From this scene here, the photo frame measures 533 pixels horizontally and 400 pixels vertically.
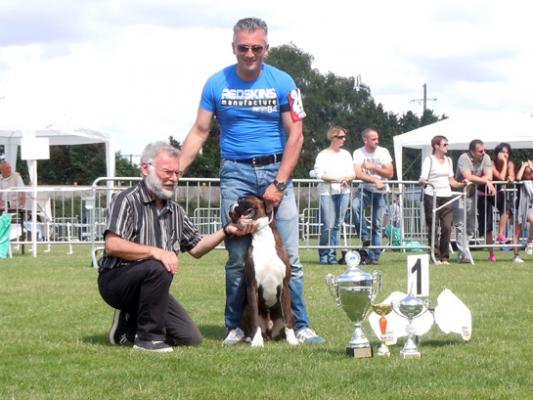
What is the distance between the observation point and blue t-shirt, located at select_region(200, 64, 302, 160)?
593 centimetres

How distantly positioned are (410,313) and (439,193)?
8128mm

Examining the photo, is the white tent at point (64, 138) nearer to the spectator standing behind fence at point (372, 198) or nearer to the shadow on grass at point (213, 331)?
the spectator standing behind fence at point (372, 198)

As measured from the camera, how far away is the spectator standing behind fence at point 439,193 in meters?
13.3

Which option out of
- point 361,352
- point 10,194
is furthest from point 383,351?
point 10,194

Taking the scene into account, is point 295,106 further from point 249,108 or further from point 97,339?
point 97,339

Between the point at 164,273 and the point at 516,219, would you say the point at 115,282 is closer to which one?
the point at 164,273

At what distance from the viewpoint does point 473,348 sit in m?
5.70

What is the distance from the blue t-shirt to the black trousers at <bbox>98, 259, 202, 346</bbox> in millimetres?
879

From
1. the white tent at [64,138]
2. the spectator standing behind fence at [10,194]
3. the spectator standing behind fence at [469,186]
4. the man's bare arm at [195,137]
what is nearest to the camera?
the man's bare arm at [195,137]

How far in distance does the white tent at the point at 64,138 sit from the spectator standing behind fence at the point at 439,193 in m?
7.89

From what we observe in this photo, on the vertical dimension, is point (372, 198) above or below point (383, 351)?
above

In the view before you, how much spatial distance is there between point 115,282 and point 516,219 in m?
9.35

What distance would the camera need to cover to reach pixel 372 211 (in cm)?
1299

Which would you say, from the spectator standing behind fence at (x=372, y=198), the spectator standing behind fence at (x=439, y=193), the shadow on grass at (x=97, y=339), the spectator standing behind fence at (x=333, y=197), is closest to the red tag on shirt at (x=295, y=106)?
the shadow on grass at (x=97, y=339)
